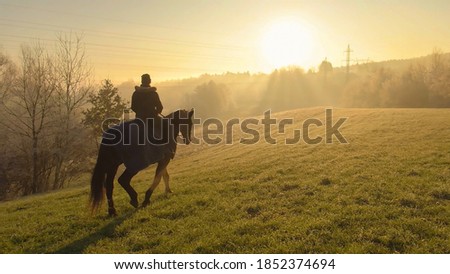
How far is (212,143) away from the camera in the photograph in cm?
4062

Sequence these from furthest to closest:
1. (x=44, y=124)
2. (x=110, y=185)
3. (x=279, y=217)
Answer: (x=44, y=124), (x=110, y=185), (x=279, y=217)

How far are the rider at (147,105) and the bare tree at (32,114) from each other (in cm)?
3058

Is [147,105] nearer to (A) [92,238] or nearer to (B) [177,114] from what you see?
(B) [177,114]

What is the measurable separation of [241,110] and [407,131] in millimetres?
107885

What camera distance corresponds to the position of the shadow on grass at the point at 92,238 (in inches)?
321

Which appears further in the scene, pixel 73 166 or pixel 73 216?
pixel 73 166

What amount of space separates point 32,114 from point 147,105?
33.7m

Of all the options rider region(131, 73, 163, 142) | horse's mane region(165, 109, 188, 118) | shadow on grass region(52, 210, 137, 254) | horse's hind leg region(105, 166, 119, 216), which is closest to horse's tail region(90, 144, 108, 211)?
horse's hind leg region(105, 166, 119, 216)

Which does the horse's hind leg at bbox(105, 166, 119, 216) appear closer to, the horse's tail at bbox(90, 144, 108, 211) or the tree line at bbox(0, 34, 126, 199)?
the horse's tail at bbox(90, 144, 108, 211)

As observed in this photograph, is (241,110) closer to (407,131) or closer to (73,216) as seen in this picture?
(407,131)

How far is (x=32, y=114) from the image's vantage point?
3834 centimetres

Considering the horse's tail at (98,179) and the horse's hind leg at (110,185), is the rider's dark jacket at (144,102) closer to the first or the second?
the horse's tail at (98,179)

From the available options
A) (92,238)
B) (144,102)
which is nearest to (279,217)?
(92,238)
